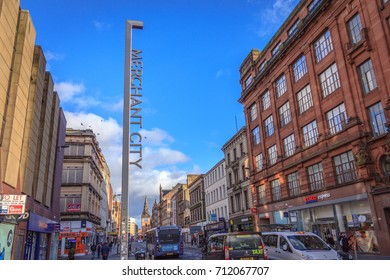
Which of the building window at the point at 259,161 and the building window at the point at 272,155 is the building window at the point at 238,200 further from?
the building window at the point at 272,155

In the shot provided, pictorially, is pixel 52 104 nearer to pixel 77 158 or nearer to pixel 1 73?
pixel 1 73

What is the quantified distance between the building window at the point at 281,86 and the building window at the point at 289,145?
17.6 ft

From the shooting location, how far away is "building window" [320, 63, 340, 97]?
92.4ft

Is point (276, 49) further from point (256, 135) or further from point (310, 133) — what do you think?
point (310, 133)

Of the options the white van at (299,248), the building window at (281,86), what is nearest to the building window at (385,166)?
the white van at (299,248)

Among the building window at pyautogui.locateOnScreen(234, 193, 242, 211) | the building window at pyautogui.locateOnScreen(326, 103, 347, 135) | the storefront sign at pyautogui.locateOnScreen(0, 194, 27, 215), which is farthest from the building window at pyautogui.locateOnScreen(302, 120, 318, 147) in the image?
the storefront sign at pyautogui.locateOnScreen(0, 194, 27, 215)

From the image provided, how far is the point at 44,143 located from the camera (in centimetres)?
2559

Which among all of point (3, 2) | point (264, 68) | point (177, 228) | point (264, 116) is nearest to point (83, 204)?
point (177, 228)

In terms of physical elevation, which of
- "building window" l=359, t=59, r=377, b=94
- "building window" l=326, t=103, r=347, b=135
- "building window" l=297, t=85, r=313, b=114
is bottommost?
"building window" l=326, t=103, r=347, b=135

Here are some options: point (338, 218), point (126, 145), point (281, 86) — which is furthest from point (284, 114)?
point (126, 145)

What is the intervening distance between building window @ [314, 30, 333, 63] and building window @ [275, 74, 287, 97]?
6.21m

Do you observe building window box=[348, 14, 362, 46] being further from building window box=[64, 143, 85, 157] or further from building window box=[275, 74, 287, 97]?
building window box=[64, 143, 85, 157]

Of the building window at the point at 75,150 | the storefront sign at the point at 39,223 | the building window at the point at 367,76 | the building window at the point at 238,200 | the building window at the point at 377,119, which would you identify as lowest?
the storefront sign at the point at 39,223

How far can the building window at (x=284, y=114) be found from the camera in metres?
36.1
